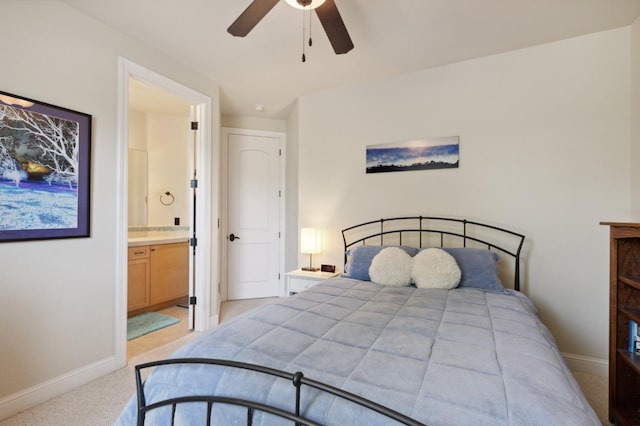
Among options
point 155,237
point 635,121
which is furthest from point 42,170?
point 635,121

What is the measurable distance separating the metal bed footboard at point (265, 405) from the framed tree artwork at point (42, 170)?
5.01 feet

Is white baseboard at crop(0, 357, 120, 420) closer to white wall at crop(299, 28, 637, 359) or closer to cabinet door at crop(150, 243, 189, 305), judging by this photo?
cabinet door at crop(150, 243, 189, 305)

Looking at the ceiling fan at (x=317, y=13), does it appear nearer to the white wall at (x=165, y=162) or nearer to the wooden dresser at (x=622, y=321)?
the wooden dresser at (x=622, y=321)

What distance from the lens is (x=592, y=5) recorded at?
2.02 metres

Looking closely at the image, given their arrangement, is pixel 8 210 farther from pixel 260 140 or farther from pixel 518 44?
pixel 518 44

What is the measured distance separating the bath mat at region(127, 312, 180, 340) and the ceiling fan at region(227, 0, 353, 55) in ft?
9.84

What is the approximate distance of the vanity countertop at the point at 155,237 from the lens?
356 centimetres

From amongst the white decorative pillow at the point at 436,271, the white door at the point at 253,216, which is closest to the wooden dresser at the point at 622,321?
the white decorative pillow at the point at 436,271

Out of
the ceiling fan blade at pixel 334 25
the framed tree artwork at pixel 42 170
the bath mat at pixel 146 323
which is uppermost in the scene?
the ceiling fan blade at pixel 334 25

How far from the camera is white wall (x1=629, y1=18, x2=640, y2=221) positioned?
2133 mm

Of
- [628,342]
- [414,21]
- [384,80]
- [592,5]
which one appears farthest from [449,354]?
[384,80]

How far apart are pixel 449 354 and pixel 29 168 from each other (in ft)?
8.63

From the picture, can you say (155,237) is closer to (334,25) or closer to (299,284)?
(299,284)

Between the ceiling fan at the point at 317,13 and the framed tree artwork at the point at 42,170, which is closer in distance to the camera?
the ceiling fan at the point at 317,13
